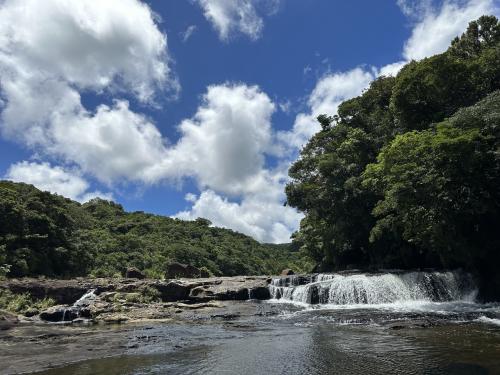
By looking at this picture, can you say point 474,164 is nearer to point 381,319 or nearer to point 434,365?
point 381,319

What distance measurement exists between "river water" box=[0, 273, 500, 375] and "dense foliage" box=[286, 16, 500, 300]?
15.7 feet

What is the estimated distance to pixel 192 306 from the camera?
27.5 metres

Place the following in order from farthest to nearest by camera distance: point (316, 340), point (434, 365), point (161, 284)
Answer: point (161, 284) < point (316, 340) < point (434, 365)

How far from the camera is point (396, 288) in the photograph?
25.2 meters

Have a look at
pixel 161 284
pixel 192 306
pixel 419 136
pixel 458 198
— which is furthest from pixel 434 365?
pixel 161 284

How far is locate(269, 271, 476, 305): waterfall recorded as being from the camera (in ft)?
81.1

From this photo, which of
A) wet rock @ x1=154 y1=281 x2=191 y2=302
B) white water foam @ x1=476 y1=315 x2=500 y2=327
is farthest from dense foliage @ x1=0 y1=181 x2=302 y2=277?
white water foam @ x1=476 y1=315 x2=500 y2=327

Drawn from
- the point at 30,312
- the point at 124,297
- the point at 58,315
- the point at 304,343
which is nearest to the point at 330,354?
the point at 304,343

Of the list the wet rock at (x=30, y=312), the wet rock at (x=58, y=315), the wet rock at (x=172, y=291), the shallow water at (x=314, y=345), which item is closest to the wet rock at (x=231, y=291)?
the wet rock at (x=172, y=291)

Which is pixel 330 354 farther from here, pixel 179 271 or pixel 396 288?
pixel 179 271

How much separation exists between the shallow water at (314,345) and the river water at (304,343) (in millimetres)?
25

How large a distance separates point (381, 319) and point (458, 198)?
342 inches

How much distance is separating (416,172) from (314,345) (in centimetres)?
1357

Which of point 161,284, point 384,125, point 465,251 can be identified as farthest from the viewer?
point 384,125
